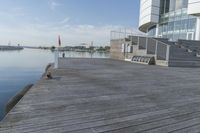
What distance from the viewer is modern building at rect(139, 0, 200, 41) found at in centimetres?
2069

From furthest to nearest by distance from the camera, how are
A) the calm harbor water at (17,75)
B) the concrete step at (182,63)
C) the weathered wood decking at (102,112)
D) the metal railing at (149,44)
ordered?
the metal railing at (149,44)
the concrete step at (182,63)
the calm harbor water at (17,75)
the weathered wood decking at (102,112)

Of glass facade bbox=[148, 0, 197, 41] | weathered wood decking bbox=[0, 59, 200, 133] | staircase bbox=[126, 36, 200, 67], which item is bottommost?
weathered wood decking bbox=[0, 59, 200, 133]

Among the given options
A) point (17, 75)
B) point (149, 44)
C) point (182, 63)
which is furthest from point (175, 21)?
point (17, 75)

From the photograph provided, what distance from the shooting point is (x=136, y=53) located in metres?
17.7

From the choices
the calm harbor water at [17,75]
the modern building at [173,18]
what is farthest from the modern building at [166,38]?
the calm harbor water at [17,75]

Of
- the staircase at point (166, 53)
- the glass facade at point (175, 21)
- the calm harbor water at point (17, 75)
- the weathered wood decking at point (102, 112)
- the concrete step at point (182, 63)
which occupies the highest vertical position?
the glass facade at point (175, 21)

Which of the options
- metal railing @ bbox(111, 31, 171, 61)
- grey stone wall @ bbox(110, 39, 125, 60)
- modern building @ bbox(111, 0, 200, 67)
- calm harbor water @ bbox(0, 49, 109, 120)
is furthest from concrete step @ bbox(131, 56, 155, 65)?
calm harbor water @ bbox(0, 49, 109, 120)

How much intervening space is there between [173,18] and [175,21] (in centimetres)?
50

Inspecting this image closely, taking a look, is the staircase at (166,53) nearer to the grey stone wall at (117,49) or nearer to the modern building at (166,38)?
the modern building at (166,38)

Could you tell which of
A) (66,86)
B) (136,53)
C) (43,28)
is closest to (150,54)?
(136,53)

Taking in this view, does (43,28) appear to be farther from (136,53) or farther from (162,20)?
(136,53)

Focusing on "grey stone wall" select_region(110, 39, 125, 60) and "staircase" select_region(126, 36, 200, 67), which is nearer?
"staircase" select_region(126, 36, 200, 67)

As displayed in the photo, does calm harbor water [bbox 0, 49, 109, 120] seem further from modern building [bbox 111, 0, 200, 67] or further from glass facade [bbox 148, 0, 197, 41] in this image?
glass facade [bbox 148, 0, 197, 41]

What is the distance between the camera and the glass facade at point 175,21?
21328mm
